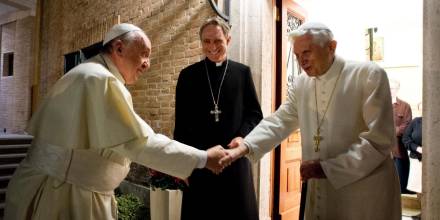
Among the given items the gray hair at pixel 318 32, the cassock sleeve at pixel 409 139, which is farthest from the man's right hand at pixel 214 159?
the cassock sleeve at pixel 409 139

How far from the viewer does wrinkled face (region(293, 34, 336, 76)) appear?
77.0 inches

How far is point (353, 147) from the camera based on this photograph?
1.85 m

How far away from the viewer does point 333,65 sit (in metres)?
2.05

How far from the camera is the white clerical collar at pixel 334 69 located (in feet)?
6.68

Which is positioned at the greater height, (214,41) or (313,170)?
(214,41)

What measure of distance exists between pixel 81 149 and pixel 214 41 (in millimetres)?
1319

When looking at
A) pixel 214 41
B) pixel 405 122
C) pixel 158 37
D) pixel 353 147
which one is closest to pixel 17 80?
pixel 158 37

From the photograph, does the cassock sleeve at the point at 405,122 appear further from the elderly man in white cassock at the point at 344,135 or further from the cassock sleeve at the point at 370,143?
the cassock sleeve at the point at 370,143

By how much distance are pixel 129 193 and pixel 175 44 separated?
2271mm

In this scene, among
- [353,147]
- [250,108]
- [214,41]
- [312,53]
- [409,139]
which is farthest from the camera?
[409,139]

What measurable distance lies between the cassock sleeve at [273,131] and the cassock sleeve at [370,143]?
54cm

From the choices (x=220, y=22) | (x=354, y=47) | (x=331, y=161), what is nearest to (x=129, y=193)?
(x=220, y=22)

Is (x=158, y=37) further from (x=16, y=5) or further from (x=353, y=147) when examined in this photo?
(x=16, y=5)

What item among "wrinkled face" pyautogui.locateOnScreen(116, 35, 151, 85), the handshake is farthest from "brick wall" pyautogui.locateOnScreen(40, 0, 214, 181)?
"wrinkled face" pyautogui.locateOnScreen(116, 35, 151, 85)
